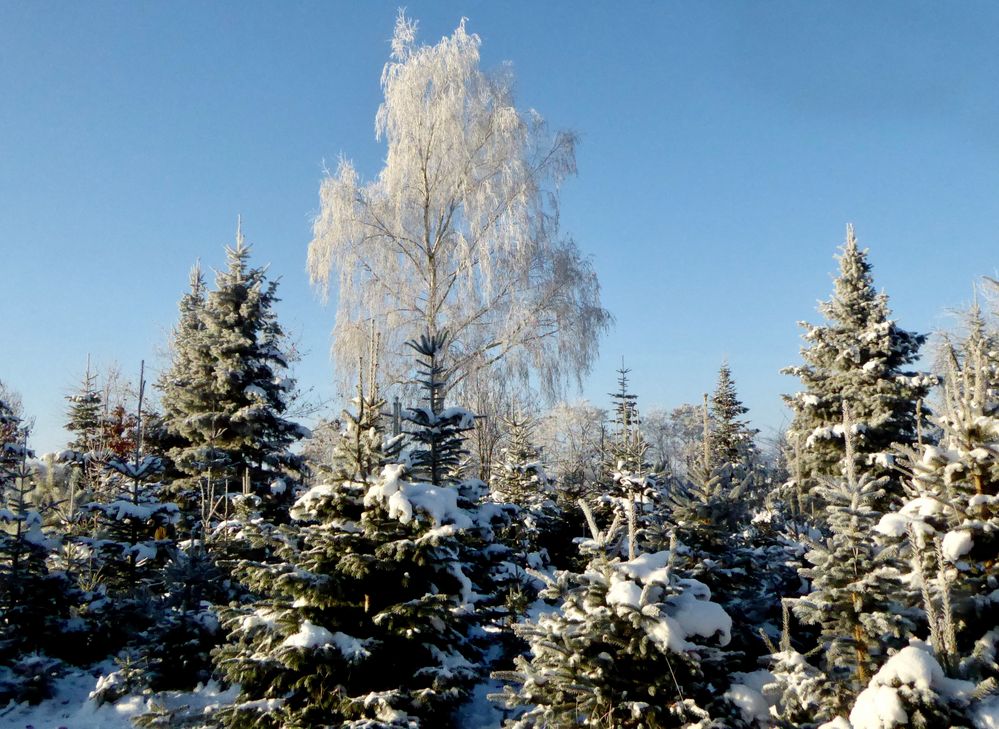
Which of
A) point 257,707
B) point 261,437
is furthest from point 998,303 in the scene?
point 257,707

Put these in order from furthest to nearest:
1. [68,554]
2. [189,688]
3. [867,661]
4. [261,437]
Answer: [261,437]
[68,554]
[189,688]
[867,661]

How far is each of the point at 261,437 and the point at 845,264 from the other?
1347 centimetres

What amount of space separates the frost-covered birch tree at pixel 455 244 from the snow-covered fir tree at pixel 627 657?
45.3ft

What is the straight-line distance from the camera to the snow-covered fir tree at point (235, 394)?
13.0 meters

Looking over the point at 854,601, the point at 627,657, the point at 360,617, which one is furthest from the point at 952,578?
the point at 360,617

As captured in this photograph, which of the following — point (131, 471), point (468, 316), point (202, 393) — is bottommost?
point (131, 471)

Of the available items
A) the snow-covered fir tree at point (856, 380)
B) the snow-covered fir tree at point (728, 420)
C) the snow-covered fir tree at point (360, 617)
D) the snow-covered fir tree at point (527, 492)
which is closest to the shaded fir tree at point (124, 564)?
the snow-covered fir tree at point (360, 617)

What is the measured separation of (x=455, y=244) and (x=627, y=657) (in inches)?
597

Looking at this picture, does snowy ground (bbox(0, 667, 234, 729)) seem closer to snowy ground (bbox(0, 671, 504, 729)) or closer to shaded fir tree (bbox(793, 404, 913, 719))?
snowy ground (bbox(0, 671, 504, 729))

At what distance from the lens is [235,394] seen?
13.6 meters

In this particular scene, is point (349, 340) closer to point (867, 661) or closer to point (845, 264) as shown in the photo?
point (845, 264)

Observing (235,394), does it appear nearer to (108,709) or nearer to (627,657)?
(108,709)

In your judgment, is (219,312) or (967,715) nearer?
(967,715)

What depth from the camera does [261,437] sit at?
44.5 ft
